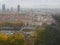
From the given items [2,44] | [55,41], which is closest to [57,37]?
[55,41]

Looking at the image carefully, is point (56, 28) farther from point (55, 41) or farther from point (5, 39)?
point (5, 39)

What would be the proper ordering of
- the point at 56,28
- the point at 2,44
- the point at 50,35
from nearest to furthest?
the point at 56,28 → the point at 50,35 → the point at 2,44

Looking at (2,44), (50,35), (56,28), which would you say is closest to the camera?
(56,28)

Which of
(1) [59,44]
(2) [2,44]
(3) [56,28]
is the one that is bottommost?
(2) [2,44]

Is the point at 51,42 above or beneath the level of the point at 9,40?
above

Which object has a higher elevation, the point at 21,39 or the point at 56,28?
the point at 56,28

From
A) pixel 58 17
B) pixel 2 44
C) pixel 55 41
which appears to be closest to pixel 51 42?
pixel 55 41

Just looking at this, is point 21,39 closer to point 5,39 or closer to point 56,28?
point 5,39

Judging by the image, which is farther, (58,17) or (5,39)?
(5,39)

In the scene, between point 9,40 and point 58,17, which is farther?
point 9,40
